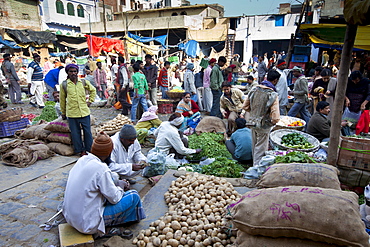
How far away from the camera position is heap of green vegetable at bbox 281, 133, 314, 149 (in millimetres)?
5309

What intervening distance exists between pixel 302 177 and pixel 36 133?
606 cm

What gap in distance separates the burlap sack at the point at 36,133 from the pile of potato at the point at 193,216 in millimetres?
4009

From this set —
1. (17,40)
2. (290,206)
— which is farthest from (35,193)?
(17,40)

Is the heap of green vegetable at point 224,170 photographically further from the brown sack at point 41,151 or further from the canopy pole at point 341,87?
the brown sack at point 41,151

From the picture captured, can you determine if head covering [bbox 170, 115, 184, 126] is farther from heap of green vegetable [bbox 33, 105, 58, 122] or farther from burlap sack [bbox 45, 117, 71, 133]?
heap of green vegetable [bbox 33, 105, 58, 122]

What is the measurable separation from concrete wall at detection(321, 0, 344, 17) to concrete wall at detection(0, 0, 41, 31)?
93.0ft

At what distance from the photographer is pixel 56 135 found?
6.19m

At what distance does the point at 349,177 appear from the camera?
13.3ft

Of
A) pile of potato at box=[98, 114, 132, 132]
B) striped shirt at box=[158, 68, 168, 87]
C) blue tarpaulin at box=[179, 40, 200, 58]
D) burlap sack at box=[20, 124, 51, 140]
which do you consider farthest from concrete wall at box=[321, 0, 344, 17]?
burlap sack at box=[20, 124, 51, 140]

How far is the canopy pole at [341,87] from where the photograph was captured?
324 cm

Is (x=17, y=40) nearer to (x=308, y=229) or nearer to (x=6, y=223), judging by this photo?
(x=6, y=223)

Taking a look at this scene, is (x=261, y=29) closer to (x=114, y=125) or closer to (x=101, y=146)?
(x=114, y=125)

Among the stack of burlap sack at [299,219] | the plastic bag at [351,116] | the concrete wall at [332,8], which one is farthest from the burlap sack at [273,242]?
the concrete wall at [332,8]

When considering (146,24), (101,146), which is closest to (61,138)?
(101,146)
